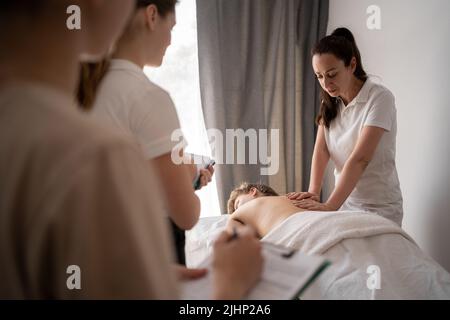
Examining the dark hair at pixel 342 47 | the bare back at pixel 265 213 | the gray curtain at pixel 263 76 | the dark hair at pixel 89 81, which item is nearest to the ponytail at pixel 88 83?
the dark hair at pixel 89 81

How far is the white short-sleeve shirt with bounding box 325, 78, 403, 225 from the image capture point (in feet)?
5.71

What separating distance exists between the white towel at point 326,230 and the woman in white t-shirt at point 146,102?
21.4 inches

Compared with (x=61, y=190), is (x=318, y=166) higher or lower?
lower

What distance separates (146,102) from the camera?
31.8 inches

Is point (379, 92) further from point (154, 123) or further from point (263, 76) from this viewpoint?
point (154, 123)

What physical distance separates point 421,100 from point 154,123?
1.69 m

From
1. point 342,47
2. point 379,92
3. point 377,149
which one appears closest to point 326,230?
point 377,149

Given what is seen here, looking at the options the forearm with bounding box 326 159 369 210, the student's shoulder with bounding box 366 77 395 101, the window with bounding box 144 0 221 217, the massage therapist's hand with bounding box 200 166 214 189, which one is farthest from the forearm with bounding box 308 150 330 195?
the massage therapist's hand with bounding box 200 166 214 189

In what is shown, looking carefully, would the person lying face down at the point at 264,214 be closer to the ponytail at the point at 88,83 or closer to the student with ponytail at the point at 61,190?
the ponytail at the point at 88,83

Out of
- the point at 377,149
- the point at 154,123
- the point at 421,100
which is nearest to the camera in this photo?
the point at 154,123

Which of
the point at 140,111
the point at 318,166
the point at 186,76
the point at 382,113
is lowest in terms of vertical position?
the point at 318,166

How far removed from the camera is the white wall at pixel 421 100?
1.86 meters
